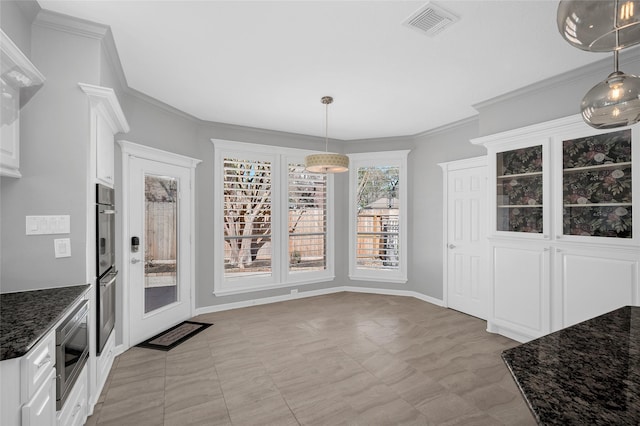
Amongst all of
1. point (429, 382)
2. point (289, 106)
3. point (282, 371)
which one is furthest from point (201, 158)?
point (429, 382)

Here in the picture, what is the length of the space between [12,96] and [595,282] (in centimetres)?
450

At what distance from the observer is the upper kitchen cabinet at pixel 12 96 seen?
1.68m

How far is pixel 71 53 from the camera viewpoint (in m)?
2.22

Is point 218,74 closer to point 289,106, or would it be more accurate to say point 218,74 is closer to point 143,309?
point 289,106

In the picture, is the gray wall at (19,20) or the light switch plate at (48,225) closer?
the gray wall at (19,20)

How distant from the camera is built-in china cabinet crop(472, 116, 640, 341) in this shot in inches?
108

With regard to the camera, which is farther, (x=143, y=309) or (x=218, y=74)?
(x=143, y=309)

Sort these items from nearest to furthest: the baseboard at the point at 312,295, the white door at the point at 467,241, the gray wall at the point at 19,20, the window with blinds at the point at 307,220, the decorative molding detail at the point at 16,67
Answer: the decorative molding detail at the point at 16,67 → the gray wall at the point at 19,20 → the white door at the point at 467,241 → the baseboard at the point at 312,295 → the window with blinds at the point at 307,220

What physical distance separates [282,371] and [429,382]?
1.28m

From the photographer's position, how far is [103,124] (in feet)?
8.27

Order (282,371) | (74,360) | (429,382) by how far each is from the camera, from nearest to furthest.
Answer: (74,360) → (429,382) → (282,371)

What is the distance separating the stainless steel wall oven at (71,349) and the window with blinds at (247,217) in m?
2.65

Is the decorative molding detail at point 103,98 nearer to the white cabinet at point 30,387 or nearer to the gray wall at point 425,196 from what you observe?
the white cabinet at point 30,387

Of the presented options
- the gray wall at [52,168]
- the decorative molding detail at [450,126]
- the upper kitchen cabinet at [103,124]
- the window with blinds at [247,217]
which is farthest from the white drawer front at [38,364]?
the decorative molding detail at [450,126]
